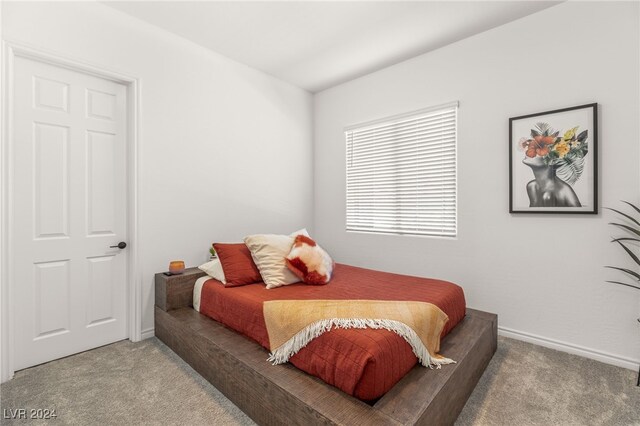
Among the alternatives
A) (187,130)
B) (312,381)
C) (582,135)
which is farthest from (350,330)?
(187,130)

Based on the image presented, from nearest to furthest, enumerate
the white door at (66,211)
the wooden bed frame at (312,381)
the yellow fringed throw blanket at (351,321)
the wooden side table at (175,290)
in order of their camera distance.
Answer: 1. the wooden bed frame at (312,381)
2. the yellow fringed throw blanket at (351,321)
3. the white door at (66,211)
4. the wooden side table at (175,290)

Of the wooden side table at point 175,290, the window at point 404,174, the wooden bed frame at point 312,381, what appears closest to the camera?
the wooden bed frame at point 312,381

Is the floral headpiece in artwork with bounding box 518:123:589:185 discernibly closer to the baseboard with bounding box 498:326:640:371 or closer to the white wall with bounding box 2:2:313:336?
the baseboard with bounding box 498:326:640:371

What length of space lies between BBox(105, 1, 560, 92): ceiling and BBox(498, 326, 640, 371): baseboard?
8.97 feet

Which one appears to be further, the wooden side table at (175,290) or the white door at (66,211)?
the wooden side table at (175,290)

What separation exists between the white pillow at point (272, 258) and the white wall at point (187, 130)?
773mm

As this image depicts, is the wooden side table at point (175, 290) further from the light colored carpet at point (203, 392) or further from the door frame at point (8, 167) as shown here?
the door frame at point (8, 167)

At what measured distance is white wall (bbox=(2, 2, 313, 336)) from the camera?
2.35 m

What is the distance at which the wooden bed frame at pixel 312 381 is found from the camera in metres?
1.32

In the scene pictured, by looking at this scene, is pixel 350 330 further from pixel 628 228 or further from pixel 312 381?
pixel 628 228

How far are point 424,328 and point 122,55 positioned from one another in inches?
123

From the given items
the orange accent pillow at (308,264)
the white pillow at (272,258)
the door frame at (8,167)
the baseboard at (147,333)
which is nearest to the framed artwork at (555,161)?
the orange accent pillow at (308,264)

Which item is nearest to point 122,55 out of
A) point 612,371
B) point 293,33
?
point 293,33

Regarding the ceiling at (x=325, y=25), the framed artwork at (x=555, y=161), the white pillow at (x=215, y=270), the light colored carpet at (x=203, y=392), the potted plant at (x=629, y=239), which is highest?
the ceiling at (x=325, y=25)
